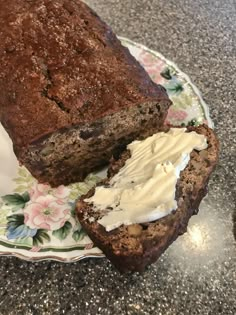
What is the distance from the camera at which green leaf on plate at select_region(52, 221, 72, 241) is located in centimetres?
146

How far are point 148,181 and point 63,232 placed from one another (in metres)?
0.34

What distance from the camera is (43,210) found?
1.53 meters

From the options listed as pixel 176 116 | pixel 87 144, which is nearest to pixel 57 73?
pixel 87 144

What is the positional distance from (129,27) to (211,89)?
0.60m

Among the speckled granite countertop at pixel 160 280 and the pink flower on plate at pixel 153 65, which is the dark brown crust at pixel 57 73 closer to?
the pink flower on plate at pixel 153 65

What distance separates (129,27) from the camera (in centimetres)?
233

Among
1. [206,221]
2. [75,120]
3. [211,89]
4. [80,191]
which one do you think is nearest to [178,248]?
[206,221]

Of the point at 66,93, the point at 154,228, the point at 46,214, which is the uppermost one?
the point at 66,93

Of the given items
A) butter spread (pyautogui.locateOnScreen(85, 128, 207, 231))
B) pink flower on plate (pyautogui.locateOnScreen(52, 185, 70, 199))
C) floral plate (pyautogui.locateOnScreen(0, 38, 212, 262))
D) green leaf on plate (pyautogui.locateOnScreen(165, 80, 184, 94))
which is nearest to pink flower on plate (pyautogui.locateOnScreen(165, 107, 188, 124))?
floral plate (pyautogui.locateOnScreen(0, 38, 212, 262))

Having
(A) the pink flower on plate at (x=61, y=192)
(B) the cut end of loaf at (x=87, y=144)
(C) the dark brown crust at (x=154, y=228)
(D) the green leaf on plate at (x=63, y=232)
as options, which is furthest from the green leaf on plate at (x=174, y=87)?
(D) the green leaf on plate at (x=63, y=232)

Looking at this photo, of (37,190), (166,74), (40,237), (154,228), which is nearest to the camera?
(154,228)

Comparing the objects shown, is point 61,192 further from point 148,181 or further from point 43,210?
point 148,181

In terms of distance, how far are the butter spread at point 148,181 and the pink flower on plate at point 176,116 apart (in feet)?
0.70

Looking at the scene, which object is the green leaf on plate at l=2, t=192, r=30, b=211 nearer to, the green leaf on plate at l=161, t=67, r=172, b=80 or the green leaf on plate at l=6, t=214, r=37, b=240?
the green leaf on plate at l=6, t=214, r=37, b=240
